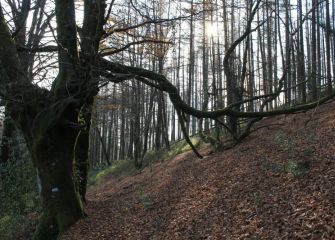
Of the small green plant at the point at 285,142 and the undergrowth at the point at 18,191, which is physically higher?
the small green plant at the point at 285,142

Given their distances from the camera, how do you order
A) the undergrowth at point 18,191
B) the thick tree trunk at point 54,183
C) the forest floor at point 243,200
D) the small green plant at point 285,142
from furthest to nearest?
1. the undergrowth at point 18,191
2. the small green plant at point 285,142
3. the thick tree trunk at point 54,183
4. the forest floor at point 243,200

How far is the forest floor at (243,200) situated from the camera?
6.29 metres

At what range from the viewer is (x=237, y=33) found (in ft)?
92.4

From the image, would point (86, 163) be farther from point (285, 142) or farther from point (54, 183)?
point (285, 142)

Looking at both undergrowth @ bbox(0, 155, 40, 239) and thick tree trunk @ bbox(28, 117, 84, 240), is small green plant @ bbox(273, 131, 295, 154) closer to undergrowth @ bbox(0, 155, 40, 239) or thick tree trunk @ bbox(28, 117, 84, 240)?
thick tree trunk @ bbox(28, 117, 84, 240)

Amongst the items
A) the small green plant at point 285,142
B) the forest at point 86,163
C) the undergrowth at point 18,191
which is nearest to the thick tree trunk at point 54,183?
the forest at point 86,163

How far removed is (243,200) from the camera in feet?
25.4

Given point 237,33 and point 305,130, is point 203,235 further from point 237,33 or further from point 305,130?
point 237,33

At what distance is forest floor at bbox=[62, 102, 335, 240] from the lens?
20.6 feet

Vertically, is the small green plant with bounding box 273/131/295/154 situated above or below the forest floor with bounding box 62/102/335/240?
above

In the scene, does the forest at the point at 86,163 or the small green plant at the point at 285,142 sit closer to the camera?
the forest at the point at 86,163

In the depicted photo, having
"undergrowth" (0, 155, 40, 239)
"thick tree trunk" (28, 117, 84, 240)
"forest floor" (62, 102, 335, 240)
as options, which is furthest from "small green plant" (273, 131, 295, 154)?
"undergrowth" (0, 155, 40, 239)

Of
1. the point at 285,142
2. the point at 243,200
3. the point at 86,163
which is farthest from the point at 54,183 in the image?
the point at 285,142

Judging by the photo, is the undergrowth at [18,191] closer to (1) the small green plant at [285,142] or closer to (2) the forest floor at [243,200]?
(2) the forest floor at [243,200]
